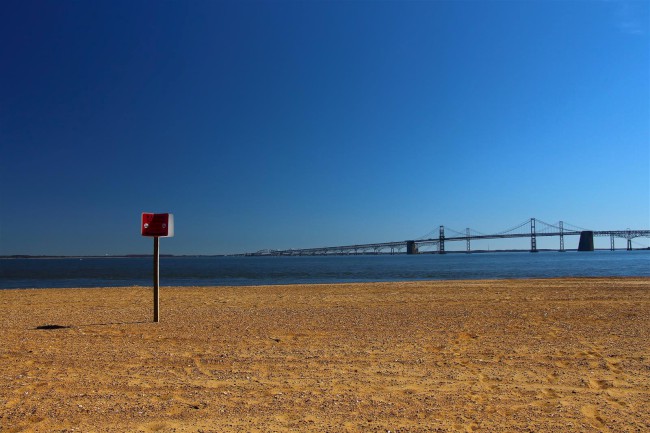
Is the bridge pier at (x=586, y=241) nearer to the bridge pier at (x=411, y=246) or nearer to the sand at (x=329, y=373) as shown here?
the bridge pier at (x=411, y=246)

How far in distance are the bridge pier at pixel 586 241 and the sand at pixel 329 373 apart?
14266 cm

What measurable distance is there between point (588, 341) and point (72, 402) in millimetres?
7080

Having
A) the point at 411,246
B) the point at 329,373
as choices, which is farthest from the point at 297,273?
the point at 411,246

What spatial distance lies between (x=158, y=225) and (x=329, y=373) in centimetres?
554

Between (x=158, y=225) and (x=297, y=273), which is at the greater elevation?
(x=158, y=225)

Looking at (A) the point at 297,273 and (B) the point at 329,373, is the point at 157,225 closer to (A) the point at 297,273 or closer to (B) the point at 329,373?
(B) the point at 329,373

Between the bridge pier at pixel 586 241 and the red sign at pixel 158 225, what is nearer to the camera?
the red sign at pixel 158 225

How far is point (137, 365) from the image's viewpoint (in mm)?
6000

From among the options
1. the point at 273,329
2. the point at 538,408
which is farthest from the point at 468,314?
the point at 538,408

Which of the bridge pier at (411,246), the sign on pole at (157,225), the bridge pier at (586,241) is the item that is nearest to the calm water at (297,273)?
the sign on pole at (157,225)

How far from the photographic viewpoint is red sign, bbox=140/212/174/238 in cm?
952

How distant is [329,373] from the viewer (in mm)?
5582

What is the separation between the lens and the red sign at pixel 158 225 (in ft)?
31.2

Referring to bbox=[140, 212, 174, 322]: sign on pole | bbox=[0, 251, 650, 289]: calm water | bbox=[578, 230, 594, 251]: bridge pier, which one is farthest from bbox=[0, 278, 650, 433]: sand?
bbox=[578, 230, 594, 251]: bridge pier
